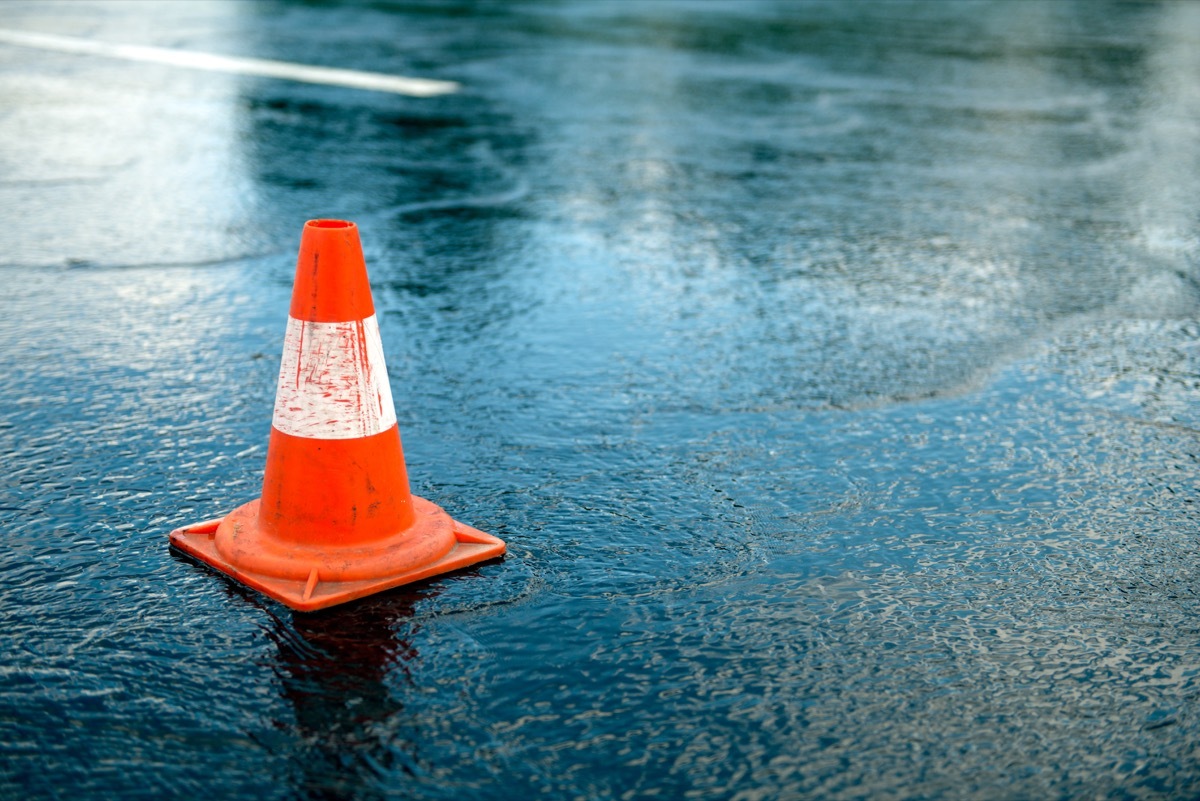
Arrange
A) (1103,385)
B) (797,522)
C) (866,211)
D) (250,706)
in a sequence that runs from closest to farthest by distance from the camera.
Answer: (250,706) → (797,522) → (1103,385) → (866,211)

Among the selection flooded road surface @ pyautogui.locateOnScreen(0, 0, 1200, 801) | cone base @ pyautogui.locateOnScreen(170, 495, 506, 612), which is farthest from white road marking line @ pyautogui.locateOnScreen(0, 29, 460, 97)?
cone base @ pyautogui.locateOnScreen(170, 495, 506, 612)

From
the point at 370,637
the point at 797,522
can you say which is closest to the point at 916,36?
the point at 797,522

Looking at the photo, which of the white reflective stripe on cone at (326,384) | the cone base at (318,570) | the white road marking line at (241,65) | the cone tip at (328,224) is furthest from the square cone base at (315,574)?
the white road marking line at (241,65)

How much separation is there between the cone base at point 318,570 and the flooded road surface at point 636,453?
3cm

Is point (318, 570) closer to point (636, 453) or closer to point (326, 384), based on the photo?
point (326, 384)

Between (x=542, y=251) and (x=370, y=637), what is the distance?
335cm

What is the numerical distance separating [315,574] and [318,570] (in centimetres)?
3

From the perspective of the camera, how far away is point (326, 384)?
3098 mm

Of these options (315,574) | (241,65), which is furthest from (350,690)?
(241,65)

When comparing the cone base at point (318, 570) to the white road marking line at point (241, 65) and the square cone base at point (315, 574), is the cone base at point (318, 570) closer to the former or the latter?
the square cone base at point (315, 574)

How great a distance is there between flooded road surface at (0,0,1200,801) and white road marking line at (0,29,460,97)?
131cm

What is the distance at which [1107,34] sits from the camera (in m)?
14.6

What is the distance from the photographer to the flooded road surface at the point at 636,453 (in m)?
2.43

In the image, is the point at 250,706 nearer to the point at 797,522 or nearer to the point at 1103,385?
the point at 797,522
